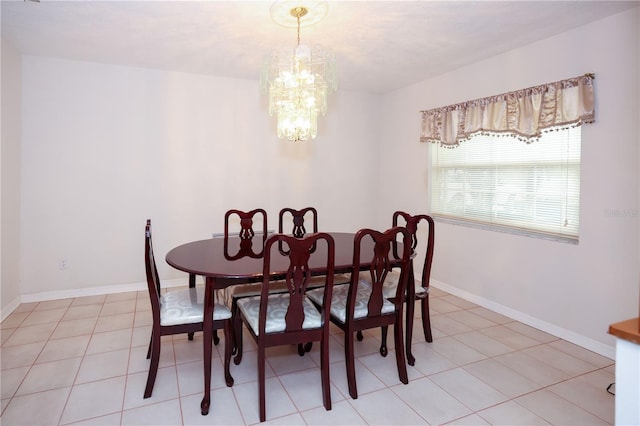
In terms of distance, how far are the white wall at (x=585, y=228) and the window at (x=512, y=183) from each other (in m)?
0.11

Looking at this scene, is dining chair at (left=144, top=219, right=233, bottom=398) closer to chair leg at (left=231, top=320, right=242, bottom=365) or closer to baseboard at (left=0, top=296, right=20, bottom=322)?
chair leg at (left=231, top=320, right=242, bottom=365)

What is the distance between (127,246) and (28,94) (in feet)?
5.56

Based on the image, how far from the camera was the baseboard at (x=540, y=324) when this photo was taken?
2.70 meters

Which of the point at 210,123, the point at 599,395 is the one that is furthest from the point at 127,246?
the point at 599,395

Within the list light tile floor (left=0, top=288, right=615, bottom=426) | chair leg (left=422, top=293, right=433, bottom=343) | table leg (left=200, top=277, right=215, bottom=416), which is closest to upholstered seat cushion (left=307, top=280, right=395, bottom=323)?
light tile floor (left=0, top=288, right=615, bottom=426)

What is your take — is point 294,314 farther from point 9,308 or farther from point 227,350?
point 9,308

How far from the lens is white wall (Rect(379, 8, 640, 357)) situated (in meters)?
2.55

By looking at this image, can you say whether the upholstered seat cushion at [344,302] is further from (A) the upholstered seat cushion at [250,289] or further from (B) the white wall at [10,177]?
(B) the white wall at [10,177]

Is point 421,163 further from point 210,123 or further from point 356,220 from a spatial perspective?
point 210,123

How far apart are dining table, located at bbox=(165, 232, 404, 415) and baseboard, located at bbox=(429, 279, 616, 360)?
1588 mm

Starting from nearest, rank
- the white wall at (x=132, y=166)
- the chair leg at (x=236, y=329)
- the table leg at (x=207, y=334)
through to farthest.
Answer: the table leg at (x=207, y=334) < the chair leg at (x=236, y=329) < the white wall at (x=132, y=166)

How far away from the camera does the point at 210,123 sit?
426 cm

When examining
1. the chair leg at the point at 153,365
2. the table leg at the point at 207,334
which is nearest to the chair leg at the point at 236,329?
the table leg at the point at 207,334

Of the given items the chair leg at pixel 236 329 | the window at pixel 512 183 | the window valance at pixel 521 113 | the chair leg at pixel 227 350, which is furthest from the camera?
the window at pixel 512 183
